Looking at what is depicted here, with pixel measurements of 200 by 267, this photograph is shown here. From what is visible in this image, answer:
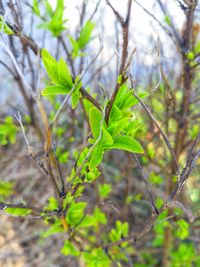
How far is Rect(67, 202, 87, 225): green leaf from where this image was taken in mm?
1226

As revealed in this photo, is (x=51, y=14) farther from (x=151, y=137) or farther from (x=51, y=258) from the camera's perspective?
(x=51, y=258)

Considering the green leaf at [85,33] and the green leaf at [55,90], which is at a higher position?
the green leaf at [85,33]

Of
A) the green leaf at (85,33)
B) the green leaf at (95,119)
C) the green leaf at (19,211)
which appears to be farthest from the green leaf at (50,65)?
the green leaf at (85,33)

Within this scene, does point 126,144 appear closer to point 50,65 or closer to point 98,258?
point 50,65

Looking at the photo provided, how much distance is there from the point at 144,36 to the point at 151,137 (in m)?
0.75

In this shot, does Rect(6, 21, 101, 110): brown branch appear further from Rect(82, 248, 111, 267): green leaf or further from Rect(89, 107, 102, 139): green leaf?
Rect(82, 248, 111, 267): green leaf

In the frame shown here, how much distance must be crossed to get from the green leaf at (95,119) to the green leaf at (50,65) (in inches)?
4.7

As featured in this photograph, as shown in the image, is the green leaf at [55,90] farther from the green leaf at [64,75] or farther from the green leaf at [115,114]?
the green leaf at [115,114]

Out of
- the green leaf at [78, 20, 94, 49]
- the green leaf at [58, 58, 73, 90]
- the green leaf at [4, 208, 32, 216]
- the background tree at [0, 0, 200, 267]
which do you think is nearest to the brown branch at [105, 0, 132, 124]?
the background tree at [0, 0, 200, 267]

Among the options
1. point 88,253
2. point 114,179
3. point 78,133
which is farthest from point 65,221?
point 114,179

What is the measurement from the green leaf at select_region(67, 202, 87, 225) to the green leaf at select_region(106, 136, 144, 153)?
1.17 ft

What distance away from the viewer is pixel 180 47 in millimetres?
1426

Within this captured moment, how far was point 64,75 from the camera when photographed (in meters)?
A: 0.92

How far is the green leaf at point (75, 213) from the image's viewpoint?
1.23 meters
